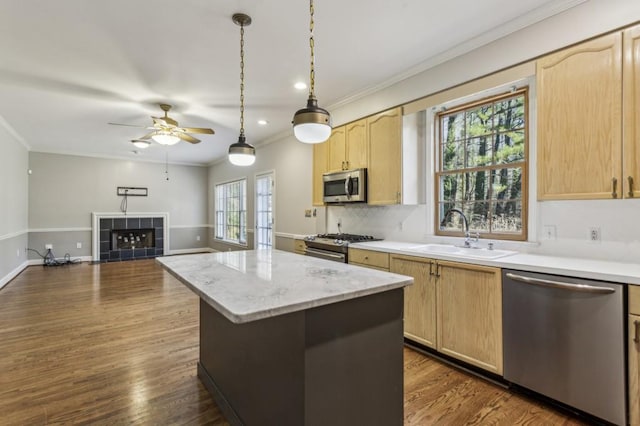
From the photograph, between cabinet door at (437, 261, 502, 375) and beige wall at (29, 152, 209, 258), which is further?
beige wall at (29, 152, 209, 258)

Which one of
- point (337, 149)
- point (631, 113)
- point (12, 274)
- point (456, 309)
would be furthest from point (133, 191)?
point (631, 113)

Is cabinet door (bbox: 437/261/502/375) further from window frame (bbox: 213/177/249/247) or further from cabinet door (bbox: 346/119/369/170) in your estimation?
window frame (bbox: 213/177/249/247)

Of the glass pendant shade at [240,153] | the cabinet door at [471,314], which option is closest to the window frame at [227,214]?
the glass pendant shade at [240,153]

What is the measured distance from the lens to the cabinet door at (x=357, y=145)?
3645 millimetres

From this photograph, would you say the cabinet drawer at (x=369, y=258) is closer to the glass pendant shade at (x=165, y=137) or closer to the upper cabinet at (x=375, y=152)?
the upper cabinet at (x=375, y=152)

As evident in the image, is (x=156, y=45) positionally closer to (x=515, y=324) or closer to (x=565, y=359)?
(x=515, y=324)

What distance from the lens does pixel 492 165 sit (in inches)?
113

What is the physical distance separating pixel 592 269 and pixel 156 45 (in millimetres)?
3665

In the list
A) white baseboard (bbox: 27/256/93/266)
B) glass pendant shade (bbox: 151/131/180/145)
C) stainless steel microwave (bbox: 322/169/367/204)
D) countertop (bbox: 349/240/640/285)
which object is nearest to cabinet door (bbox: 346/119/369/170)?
stainless steel microwave (bbox: 322/169/367/204)

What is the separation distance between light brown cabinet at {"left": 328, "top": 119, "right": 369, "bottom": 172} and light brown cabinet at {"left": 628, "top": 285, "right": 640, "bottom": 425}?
251 centimetres

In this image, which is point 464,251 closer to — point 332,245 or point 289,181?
point 332,245

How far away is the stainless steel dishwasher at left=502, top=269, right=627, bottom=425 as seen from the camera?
5.59 ft

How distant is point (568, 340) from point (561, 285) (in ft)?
1.10

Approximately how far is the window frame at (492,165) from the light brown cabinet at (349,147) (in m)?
0.78
